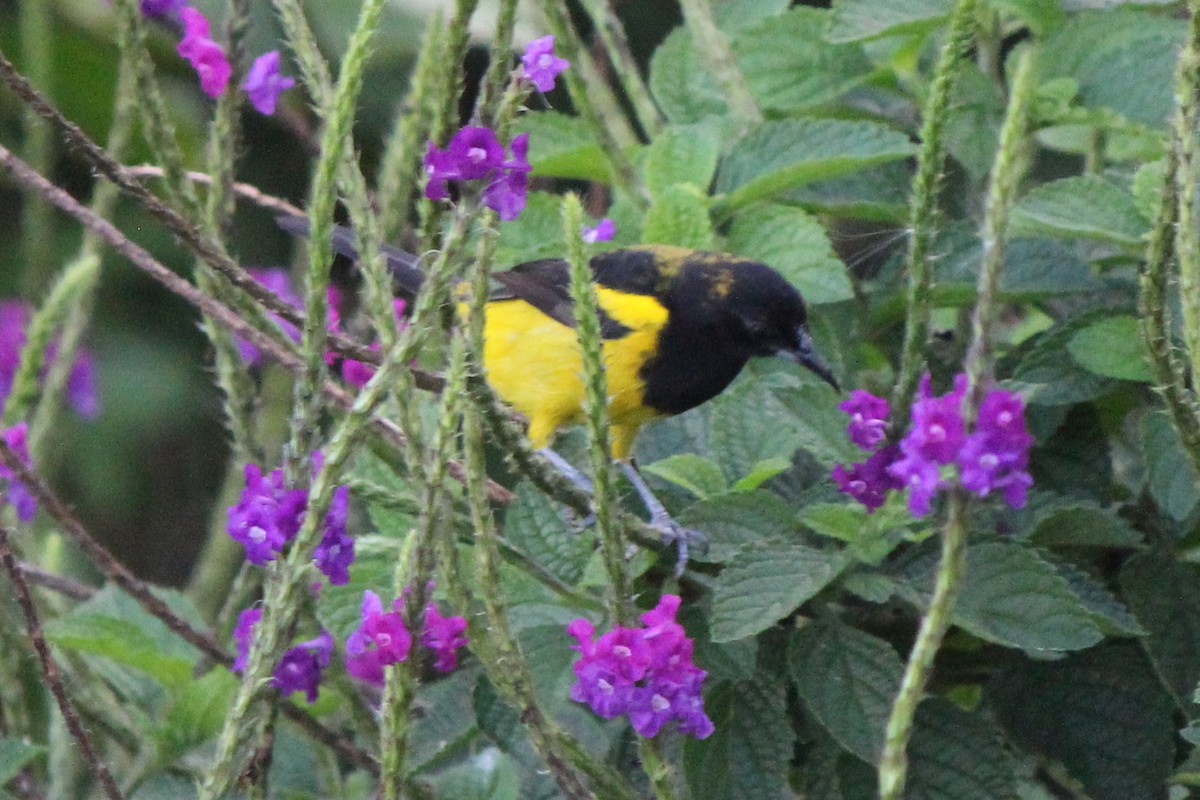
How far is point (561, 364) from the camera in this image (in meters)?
2.43

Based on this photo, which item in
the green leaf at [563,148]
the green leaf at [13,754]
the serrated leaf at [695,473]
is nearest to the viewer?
the green leaf at [13,754]

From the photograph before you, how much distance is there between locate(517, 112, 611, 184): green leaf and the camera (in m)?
2.02

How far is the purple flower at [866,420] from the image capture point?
1.38m

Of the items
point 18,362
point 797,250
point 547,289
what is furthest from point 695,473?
point 18,362

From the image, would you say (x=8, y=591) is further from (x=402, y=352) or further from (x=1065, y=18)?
(x=1065, y=18)

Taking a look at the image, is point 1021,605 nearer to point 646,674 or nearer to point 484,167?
point 646,674

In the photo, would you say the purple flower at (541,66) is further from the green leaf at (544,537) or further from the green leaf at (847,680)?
the green leaf at (847,680)

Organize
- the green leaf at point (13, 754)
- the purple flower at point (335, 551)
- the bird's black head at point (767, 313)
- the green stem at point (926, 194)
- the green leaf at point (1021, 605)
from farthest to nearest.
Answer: the bird's black head at point (767, 313) < the green leaf at point (13, 754) < the green leaf at point (1021, 605) < the purple flower at point (335, 551) < the green stem at point (926, 194)

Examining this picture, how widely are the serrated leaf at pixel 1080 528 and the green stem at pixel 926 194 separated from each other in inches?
12.6

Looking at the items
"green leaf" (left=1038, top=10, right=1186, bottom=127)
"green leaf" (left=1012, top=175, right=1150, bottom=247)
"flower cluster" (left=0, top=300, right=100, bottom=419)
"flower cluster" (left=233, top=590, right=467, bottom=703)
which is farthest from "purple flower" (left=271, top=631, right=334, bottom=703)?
"flower cluster" (left=0, top=300, right=100, bottom=419)

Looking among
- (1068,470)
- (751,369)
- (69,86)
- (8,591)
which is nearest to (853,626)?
(1068,470)

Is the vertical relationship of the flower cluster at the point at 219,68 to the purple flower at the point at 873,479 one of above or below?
above

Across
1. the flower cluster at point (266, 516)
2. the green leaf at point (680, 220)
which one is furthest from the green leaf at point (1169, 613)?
the flower cluster at point (266, 516)

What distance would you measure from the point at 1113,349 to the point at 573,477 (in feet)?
2.22
